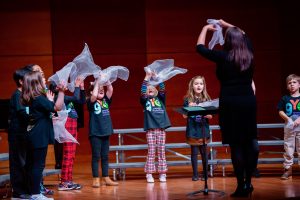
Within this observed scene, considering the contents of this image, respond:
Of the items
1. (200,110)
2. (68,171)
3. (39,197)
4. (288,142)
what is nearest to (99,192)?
(68,171)

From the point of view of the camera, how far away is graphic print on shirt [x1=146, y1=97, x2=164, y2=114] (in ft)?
20.6

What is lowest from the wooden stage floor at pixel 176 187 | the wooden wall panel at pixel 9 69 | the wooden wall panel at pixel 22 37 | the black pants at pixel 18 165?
the wooden stage floor at pixel 176 187

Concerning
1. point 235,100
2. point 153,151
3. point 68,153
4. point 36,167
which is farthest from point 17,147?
point 235,100

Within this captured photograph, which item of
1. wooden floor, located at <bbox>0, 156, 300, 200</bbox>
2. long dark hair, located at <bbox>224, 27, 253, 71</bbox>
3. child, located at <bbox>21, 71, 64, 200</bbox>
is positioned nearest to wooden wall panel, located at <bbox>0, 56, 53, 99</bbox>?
wooden floor, located at <bbox>0, 156, 300, 200</bbox>

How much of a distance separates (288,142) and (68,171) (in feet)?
Result: 8.23

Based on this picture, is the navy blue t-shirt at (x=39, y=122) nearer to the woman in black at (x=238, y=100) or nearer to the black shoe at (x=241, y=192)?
the woman in black at (x=238, y=100)

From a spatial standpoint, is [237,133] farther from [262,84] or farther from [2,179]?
[262,84]

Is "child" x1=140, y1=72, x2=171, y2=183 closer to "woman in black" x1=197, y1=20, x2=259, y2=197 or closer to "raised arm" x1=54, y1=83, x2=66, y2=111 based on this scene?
"raised arm" x1=54, y1=83, x2=66, y2=111

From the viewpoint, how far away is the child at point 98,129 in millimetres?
5980

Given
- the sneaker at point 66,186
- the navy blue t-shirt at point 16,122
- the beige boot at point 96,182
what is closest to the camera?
the navy blue t-shirt at point 16,122

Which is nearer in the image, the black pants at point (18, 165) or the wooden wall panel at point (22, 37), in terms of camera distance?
the black pants at point (18, 165)

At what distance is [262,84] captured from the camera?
9375 mm

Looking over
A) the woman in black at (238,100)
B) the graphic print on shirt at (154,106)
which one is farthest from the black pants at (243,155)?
the graphic print on shirt at (154,106)

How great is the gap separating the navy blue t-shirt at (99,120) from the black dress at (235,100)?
1.86 m
